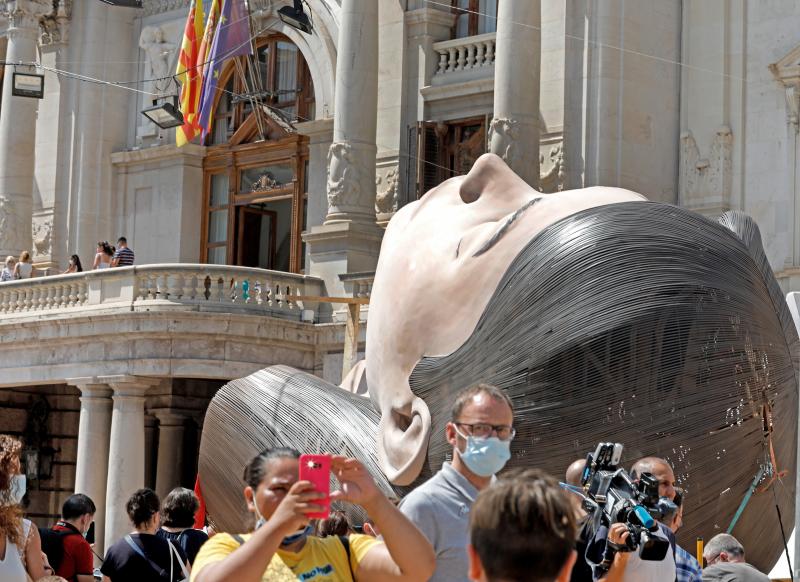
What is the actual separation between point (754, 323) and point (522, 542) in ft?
18.6

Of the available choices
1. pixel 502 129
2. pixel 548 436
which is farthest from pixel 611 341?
pixel 502 129

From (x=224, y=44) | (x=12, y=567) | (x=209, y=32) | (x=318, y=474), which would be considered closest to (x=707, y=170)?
(x=224, y=44)

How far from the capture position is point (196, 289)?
976 inches

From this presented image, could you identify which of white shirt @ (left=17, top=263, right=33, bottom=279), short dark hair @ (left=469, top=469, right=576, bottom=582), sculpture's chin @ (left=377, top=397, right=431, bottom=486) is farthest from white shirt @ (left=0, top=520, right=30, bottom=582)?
white shirt @ (left=17, top=263, right=33, bottom=279)

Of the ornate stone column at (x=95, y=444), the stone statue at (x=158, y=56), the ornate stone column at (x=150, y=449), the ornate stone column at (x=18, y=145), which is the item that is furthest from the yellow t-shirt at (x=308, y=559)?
the stone statue at (x=158, y=56)

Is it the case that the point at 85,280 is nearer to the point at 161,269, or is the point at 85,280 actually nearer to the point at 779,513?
the point at 161,269

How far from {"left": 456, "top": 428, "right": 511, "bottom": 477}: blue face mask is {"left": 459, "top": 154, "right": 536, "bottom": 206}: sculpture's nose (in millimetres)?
5353

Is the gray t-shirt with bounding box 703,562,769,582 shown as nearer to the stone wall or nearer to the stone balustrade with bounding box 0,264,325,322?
the stone balustrade with bounding box 0,264,325,322

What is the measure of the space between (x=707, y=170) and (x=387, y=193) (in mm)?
6076

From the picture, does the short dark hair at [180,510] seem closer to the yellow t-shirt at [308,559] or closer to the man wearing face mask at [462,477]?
the man wearing face mask at [462,477]

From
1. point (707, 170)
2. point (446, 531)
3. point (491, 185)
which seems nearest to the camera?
point (446, 531)

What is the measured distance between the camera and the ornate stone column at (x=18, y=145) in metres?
32.3

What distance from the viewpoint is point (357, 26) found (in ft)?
88.3

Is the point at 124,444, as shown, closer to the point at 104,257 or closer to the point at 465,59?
the point at 104,257
